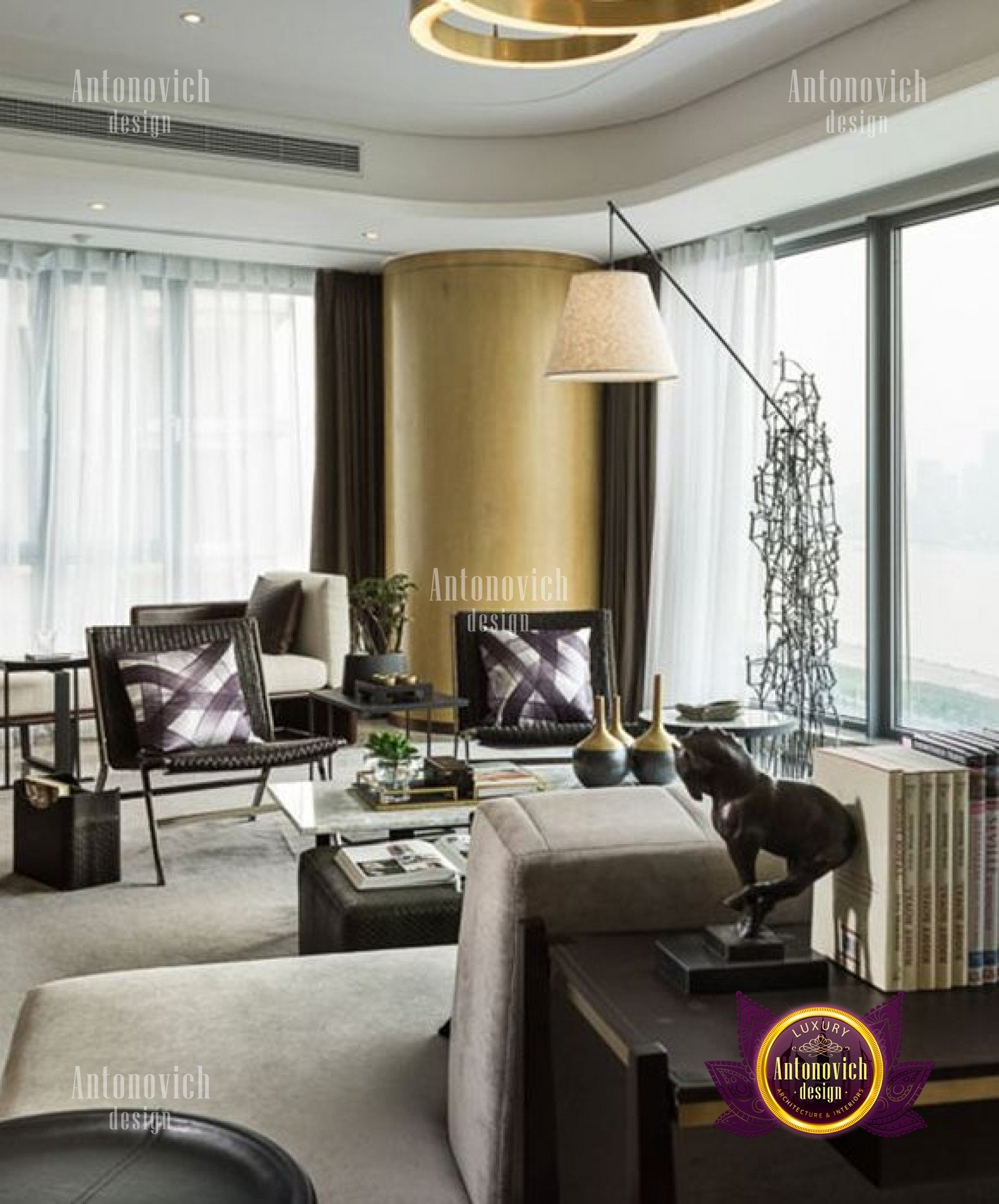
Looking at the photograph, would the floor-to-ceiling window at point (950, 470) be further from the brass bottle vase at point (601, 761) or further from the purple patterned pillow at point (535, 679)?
the brass bottle vase at point (601, 761)

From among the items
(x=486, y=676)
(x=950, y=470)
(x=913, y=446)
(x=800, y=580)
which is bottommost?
(x=486, y=676)

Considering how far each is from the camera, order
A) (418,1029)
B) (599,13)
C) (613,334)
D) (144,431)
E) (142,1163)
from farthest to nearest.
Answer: (144,431)
(613,334)
(599,13)
(418,1029)
(142,1163)

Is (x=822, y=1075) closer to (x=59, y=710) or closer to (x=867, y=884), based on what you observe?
(x=867, y=884)

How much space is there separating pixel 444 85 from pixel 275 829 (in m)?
3.12

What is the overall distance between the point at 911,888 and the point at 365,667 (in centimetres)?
419

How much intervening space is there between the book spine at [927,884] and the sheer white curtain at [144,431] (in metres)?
6.43

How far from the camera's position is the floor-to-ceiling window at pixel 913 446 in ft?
17.8

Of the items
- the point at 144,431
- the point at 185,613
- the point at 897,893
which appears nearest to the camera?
the point at 897,893

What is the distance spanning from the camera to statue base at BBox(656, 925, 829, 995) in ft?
4.53

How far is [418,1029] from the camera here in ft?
6.63

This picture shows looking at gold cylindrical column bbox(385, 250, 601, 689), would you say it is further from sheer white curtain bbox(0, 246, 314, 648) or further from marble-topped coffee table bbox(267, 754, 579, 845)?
marble-topped coffee table bbox(267, 754, 579, 845)

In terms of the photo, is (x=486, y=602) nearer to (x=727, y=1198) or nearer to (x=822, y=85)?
(x=822, y=85)

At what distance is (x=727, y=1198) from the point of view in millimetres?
1701

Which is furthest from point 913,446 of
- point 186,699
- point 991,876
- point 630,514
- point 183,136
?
point 991,876
